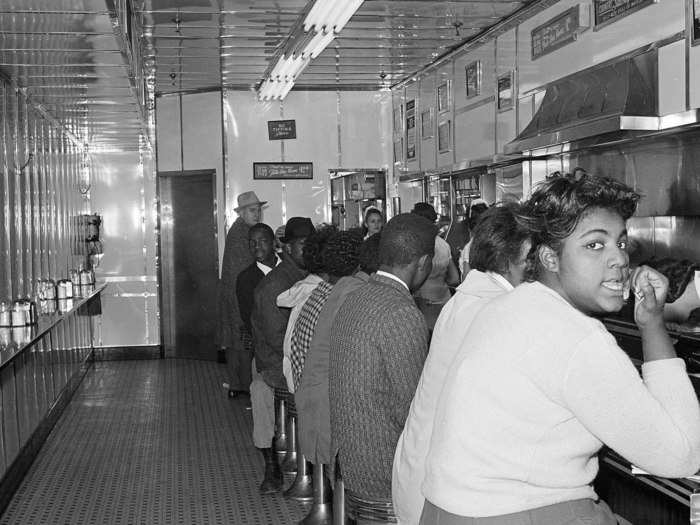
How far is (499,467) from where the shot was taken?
170 centimetres

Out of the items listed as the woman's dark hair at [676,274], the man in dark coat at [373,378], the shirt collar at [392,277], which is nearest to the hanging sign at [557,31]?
the woman's dark hair at [676,274]

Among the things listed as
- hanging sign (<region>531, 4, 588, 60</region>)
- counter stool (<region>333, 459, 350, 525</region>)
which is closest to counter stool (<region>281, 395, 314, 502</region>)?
counter stool (<region>333, 459, 350, 525</region>)

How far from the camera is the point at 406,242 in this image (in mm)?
3289

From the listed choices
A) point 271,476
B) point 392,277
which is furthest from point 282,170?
point 392,277

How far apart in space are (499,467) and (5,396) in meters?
5.01

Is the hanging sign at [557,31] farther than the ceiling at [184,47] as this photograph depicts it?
Yes

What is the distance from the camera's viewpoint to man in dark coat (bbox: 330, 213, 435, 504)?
299cm

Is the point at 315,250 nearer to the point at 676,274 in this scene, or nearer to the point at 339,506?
the point at 339,506

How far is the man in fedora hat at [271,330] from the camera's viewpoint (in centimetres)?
530

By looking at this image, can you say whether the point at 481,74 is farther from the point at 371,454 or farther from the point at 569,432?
the point at 569,432

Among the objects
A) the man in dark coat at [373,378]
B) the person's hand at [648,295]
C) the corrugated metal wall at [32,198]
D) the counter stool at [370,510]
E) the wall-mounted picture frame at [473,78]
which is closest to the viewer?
the person's hand at [648,295]

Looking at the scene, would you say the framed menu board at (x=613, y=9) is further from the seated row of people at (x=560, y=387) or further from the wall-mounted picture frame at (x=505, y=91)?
the seated row of people at (x=560, y=387)

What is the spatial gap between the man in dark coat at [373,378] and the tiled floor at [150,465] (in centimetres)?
241

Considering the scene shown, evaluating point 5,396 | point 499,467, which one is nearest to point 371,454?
point 499,467
